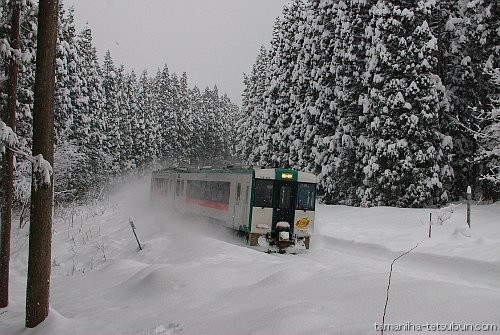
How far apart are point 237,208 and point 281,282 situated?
9.32 meters

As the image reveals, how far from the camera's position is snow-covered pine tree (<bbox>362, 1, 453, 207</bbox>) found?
20719 mm

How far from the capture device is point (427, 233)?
1491 centimetres

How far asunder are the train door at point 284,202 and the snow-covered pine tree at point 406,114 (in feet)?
24.6

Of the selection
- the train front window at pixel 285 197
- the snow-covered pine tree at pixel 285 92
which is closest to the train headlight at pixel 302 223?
the train front window at pixel 285 197

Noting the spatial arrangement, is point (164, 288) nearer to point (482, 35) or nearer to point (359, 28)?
point (482, 35)

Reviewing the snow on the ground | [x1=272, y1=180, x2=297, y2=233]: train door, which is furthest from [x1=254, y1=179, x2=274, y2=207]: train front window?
the snow on the ground

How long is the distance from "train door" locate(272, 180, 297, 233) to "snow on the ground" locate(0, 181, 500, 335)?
1527 millimetres

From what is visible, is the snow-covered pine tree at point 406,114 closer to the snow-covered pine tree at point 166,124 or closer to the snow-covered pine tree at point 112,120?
the snow-covered pine tree at point 112,120

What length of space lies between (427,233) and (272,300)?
10.3 metres

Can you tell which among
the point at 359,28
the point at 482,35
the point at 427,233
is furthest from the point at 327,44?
the point at 427,233

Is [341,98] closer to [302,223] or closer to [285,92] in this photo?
[285,92]

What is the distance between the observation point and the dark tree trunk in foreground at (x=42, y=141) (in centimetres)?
742

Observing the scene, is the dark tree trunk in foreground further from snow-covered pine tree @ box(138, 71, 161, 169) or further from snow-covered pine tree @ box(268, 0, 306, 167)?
snow-covered pine tree @ box(138, 71, 161, 169)

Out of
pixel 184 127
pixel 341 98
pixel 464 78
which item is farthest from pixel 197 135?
pixel 464 78
